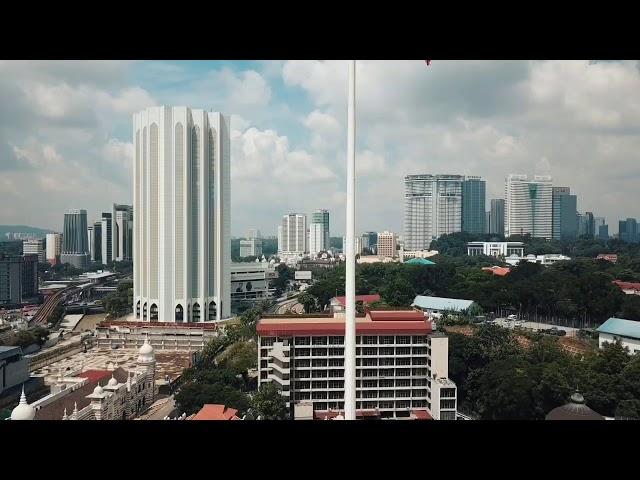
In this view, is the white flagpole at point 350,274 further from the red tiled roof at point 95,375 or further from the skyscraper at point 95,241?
the skyscraper at point 95,241

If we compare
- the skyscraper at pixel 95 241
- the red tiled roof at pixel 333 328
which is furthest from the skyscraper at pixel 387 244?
the red tiled roof at pixel 333 328

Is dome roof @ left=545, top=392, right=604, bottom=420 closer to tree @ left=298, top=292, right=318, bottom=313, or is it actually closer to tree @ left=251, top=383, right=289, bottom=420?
tree @ left=251, top=383, right=289, bottom=420

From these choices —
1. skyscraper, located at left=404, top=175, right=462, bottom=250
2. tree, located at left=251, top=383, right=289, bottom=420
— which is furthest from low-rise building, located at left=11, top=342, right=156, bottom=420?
skyscraper, located at left=404, top=175, right=462, bottom=250

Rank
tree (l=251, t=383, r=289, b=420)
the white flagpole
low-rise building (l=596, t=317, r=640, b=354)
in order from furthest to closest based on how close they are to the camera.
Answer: low-rise building (l=596, t=317, r=640, b=354)
tree (l=251, t=383, r=289, b=420)
the white flagpole

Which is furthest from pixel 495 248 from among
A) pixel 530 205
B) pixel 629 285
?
pixel 629 285

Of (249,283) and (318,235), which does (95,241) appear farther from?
(318,235)
